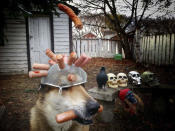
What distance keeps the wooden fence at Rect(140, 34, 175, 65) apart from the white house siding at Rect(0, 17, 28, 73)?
23.0 feet

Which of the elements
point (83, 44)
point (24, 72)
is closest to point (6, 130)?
point (24, 72)

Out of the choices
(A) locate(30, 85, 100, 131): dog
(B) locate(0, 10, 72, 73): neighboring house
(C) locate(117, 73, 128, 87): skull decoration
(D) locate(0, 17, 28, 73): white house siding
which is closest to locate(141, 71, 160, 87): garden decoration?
(C) locate(117, 73, 128, 87): skull decoration

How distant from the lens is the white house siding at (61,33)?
6.69m

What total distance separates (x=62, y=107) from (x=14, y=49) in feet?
20.9

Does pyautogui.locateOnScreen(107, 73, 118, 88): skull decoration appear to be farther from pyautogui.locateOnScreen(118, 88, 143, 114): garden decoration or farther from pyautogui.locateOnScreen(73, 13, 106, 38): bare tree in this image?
pyautogui.locateOnScreen(73, 13, 106, 38): bare tree

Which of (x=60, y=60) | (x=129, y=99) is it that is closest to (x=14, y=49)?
(x=129, y=99)

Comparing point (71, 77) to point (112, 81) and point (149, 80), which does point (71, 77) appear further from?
point (149, 80)

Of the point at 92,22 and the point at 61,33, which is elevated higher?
the point at 92,22

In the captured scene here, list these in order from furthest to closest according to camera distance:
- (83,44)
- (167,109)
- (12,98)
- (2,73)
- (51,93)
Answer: (83,44)
(2,73)
(12,98)
(167,109)
(51,93)

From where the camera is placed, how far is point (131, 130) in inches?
99.0

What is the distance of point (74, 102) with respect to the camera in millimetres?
1094

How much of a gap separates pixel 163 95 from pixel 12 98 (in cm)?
376

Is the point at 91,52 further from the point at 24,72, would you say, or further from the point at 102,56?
the point at 24,72

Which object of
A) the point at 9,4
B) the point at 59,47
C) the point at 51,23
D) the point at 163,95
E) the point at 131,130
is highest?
the point at 51,23
